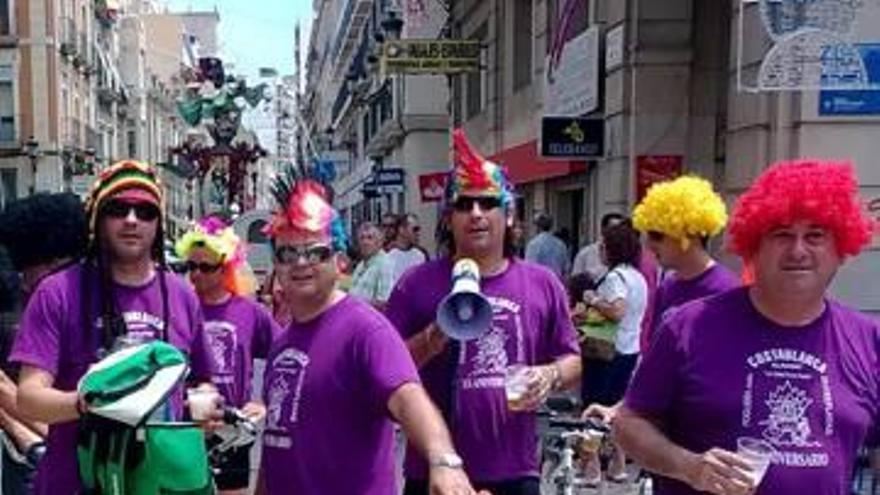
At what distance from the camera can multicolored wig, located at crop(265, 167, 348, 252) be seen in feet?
11.1

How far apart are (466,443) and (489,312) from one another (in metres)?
0.66

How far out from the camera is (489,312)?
11.8ft

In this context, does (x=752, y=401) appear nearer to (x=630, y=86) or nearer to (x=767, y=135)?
(x=767, y=135)

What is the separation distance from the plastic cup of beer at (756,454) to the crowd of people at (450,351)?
0.02m

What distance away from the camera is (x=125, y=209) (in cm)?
351

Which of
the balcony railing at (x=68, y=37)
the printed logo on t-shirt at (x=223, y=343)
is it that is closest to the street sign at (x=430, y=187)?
the printed logo on t-shirt at (x=223, y=343)

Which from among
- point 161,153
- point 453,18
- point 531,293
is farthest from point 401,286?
point 161,153

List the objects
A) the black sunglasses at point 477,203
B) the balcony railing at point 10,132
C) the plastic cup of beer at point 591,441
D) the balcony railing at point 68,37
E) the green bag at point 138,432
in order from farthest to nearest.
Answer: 1. the balcony railing at point 68,37
2. the balcony railing at point 10,132
3. the plastic cup of beer at point 591,441
4. the black sunglasses at point 477,203
5. the green bag at point 138,432

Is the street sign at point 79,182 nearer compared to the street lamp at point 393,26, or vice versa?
the street lamp at point 393,26

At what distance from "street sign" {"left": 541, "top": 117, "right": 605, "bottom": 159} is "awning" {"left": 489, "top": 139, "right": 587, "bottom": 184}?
0.67m

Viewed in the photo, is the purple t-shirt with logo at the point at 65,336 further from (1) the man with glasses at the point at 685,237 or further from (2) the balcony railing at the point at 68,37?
(2) the balcony railing at the point at 68,37

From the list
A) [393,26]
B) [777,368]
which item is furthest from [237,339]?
[393,26]

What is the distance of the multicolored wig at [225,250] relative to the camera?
5.55 metres

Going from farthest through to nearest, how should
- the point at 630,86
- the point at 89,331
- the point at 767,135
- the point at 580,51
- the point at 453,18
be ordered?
the point at 453,18 < the point at 580,51 < the point at 630,86 < the point at 767,135 < the point at 89,331
